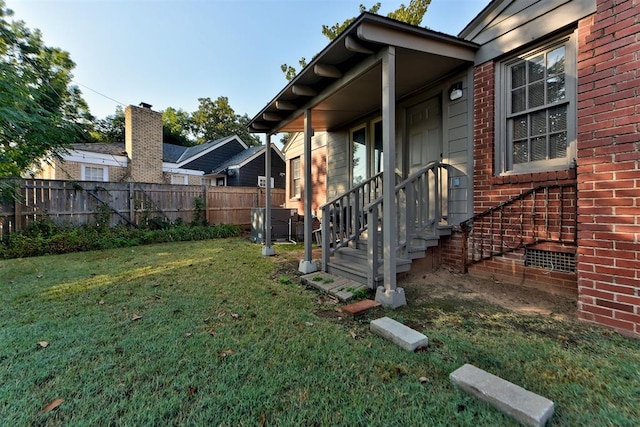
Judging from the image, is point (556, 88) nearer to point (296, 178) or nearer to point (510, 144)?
point (510, 144)

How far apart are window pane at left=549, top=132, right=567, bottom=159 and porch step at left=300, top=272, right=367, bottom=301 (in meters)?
2.72

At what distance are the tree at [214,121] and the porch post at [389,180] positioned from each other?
2802 centimetres

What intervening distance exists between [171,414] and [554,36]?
4.95 metres

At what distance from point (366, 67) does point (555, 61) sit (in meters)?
2.18

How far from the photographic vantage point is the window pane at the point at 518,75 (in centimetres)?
348

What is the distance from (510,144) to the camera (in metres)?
3.58

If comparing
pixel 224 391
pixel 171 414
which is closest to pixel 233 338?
pixel 224 391

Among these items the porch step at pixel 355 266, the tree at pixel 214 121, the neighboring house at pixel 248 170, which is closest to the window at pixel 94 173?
the neighboring house at pixel 248 170

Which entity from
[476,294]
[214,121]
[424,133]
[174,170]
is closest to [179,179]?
[174,170]

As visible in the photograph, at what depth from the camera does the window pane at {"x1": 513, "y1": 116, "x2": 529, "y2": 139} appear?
3451mm

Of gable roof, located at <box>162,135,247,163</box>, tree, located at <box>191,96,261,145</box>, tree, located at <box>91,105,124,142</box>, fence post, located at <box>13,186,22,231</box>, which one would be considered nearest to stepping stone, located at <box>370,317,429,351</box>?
fence post, located at <box>13,186,22,231</box>

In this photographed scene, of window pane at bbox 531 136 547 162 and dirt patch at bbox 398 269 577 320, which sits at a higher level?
window pane at bbox 531 136 547 162

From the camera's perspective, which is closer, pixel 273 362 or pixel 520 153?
pixel 273 362

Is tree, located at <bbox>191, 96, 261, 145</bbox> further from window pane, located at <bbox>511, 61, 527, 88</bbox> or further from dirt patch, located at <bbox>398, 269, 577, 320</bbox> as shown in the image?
dirt patch, located at <bbox>398, 269, 577, 320</bbox>
